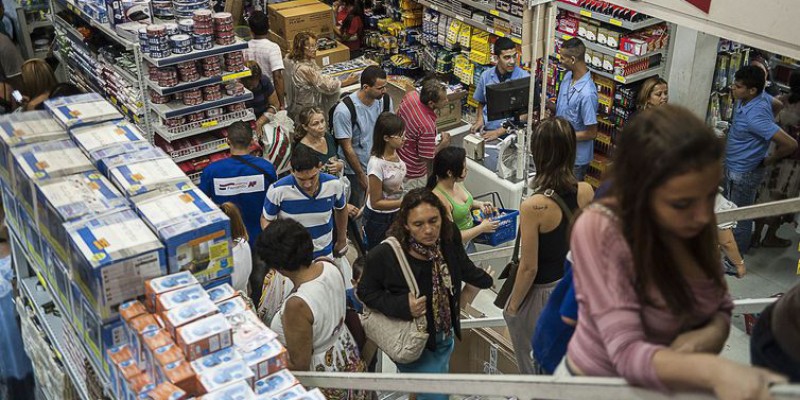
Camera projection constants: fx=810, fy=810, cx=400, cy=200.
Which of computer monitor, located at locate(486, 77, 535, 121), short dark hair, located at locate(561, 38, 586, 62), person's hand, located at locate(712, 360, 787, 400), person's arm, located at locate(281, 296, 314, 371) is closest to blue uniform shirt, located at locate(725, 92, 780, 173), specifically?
short dark hair, located at locate(561, 38, 586, 62)

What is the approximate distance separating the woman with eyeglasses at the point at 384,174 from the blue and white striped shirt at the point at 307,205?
0.47m

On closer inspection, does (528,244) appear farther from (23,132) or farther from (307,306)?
(23,132)

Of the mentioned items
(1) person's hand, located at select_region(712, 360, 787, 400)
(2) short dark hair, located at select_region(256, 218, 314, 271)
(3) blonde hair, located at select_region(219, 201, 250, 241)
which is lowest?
(3) blonde hair, located at select_region(219, 201, 250, 241)

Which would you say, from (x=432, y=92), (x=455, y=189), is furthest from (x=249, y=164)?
(x=432, y=92)

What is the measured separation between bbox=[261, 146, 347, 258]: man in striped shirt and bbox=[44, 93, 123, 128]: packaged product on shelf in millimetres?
1210

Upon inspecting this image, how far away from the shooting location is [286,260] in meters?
3.57

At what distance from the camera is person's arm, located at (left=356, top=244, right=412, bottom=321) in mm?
3703

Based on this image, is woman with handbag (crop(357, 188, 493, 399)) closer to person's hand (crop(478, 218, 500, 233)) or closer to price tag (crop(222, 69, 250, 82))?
person's hand (crop(478, 218, 500, 233))

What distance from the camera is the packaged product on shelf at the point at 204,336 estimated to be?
2697mm

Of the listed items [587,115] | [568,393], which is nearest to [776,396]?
[568,393]

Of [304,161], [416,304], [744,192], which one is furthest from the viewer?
[744,192]

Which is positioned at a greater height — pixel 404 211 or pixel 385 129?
pixel 404 211

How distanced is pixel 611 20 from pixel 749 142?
61.8 inches

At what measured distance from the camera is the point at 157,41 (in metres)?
6.25
